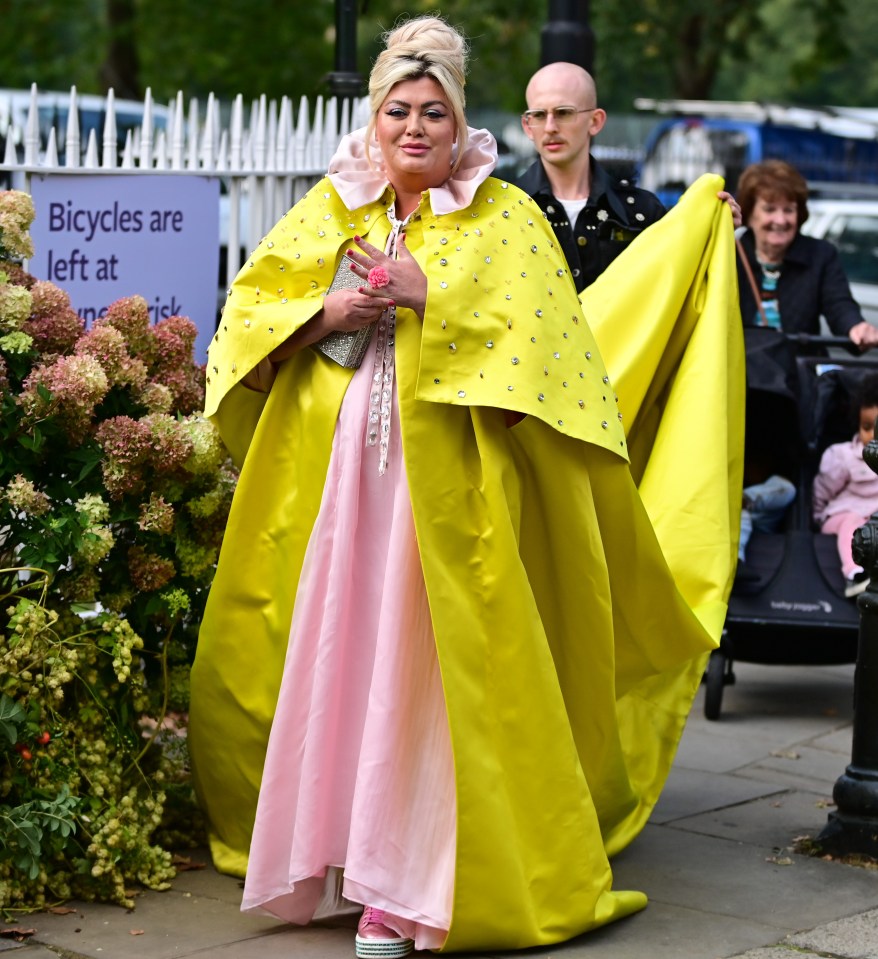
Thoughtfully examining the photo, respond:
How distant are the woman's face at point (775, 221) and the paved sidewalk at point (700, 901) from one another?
2.13 metres

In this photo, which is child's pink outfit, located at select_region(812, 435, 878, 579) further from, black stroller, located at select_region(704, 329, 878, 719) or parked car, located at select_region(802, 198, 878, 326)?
parked car, located at select_region(802, 198, 878, 326)

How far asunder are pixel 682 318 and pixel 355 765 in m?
1.85

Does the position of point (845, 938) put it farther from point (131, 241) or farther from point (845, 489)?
point (131, 241)

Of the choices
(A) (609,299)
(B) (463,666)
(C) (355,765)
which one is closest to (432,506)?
(B) (463,666)

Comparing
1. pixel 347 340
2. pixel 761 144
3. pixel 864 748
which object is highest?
pixel 761 144

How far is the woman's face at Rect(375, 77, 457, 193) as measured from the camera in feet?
13.5

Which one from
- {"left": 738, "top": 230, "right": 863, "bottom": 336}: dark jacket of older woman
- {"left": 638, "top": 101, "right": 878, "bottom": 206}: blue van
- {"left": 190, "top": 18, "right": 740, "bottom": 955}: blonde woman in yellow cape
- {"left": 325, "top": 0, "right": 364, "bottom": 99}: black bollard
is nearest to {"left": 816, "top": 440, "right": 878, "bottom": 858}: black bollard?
{"left": 190, "top": 18, "right": 740, "bottom": 955}: blonde woman in yellow cape

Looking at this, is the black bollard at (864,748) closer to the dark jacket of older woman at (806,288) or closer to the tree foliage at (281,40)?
the dark jacket of older woman at (806,288)

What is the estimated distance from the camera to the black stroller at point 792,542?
21.4 ft

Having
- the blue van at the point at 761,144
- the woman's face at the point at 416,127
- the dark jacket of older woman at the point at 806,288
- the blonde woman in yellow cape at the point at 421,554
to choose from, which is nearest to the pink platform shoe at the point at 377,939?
the blonde woman in yellow cape at the point at 421,554

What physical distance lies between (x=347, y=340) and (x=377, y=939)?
4.77 feet

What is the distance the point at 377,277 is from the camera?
398 centimetres

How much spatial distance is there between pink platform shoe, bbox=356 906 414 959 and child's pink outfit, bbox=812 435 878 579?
10.5 ft

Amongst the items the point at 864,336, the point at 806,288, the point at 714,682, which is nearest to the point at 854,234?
the point at 806,288
